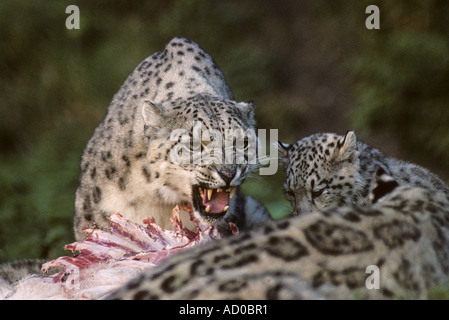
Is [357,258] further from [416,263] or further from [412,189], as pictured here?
[412,189]

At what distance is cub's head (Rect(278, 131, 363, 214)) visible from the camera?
26.4 ft

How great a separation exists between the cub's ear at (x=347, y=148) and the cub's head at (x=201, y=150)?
832 millimetres

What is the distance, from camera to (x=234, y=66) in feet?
58.0

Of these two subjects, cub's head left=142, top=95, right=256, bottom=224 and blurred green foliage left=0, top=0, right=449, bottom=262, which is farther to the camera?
blurred green foliage left=0, top=0, right=449, bottom=262

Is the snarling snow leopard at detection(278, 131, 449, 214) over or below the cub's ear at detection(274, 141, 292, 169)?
below

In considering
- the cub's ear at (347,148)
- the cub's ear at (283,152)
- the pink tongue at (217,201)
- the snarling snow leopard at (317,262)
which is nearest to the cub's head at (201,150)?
the pink tongue at (217,201)

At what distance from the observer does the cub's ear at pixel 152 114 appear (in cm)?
837

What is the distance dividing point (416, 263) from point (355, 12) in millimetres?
12958

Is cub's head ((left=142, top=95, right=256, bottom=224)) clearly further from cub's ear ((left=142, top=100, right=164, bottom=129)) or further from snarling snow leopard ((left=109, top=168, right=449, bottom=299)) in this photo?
snarling snow leopard ((left=109, top=168, right=449, bottom=299))

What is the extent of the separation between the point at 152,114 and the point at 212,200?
108cm

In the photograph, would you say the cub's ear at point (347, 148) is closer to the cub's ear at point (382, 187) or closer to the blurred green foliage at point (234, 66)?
the cub's ear at point (382, 187)

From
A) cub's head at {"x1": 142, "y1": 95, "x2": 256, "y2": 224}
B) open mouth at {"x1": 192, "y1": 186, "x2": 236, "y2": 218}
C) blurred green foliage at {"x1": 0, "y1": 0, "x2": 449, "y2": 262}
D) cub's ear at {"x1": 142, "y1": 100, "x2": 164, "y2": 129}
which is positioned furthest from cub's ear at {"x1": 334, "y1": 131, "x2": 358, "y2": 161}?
blurred green foliage at {"x1": 0, "y1": 0, "x2": 449, "y2": 262}

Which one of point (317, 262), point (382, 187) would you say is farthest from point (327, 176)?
point (317, 262)

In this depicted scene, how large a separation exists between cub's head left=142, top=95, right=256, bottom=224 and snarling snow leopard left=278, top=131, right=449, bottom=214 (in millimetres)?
502
